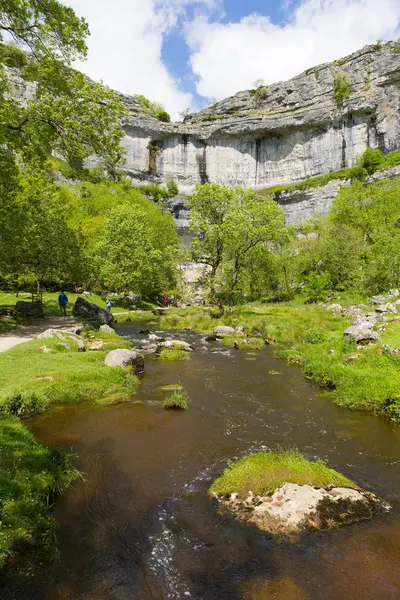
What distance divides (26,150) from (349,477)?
1849 centimetres

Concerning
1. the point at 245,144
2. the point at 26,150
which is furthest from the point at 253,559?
the point at 245,144

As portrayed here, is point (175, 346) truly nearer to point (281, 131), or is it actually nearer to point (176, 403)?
point (176, 403)

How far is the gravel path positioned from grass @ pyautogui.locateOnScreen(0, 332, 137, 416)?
182 cm

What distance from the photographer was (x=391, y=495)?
6816 millimetres

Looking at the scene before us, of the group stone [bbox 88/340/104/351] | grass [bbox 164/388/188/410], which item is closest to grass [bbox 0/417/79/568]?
grass [bbox 164/388/188/410]

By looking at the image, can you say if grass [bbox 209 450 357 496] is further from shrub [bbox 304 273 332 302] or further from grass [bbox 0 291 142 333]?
shrub [bbox 304 273 332 302]

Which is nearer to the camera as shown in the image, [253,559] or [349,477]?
[253,559]

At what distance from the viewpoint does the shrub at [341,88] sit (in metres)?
95.4

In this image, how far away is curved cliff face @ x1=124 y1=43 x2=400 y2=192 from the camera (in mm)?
91938

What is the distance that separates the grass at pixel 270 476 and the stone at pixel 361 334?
36.1 ft

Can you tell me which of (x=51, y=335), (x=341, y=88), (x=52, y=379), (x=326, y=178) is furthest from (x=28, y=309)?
(x=341, y=88)

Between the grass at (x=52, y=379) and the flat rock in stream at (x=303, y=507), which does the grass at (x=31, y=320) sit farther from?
the flat rock in stream at (x=303, y=507)

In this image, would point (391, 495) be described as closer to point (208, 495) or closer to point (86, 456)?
point (208, 495)

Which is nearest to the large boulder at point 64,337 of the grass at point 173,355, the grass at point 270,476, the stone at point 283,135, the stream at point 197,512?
the grass at point 173,355
